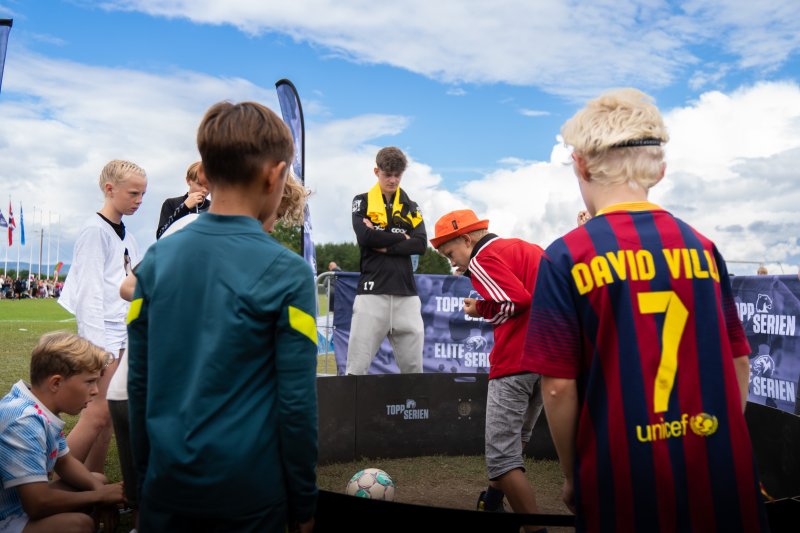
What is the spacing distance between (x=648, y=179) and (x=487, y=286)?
1995mm

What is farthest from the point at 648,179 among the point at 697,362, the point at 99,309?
the point at 99,309

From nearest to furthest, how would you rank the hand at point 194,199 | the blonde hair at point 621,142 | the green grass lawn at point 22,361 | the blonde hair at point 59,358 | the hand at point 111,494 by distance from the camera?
the blonde hair at point 621,142, the blonde hair at point 59,358, the hand at point 111,494, the hand at point 194,199, the green grass lawn at point 22,361

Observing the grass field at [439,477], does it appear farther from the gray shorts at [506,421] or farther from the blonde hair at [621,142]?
the blonde hair at [621,142]

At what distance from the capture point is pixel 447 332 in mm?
10141

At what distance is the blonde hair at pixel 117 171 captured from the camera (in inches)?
179

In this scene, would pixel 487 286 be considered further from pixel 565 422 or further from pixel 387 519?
pixel 565 422

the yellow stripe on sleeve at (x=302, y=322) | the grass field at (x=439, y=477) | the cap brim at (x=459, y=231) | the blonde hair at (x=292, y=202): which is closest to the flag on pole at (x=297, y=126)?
the grass field at (x=439, y=477)

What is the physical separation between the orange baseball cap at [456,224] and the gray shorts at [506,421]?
0.97 metres

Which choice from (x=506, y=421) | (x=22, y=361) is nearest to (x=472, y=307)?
(x=506, y=421)

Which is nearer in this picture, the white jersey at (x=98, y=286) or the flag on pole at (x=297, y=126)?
the white jersey at (x=98, y=286)

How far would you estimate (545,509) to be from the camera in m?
5.07

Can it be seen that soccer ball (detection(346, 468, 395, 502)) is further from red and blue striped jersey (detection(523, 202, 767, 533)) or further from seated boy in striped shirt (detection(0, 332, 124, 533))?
red and blue striped jersey (detection(523, 202, 767, 533))

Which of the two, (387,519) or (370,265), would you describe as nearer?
(387,519)

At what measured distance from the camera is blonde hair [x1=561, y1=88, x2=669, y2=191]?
6.64 ft
